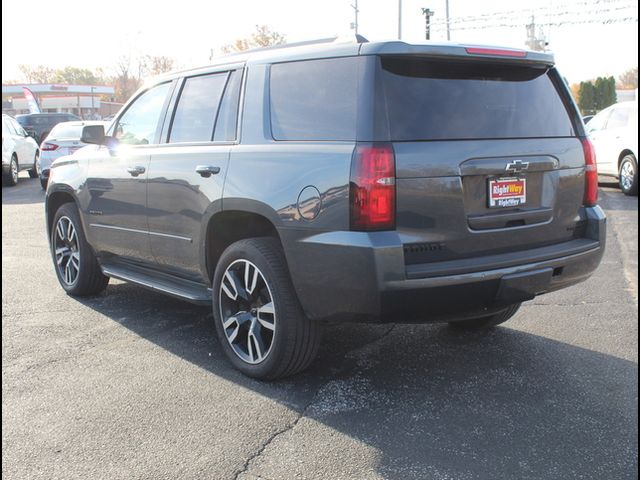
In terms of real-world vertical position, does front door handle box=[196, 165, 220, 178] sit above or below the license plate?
above

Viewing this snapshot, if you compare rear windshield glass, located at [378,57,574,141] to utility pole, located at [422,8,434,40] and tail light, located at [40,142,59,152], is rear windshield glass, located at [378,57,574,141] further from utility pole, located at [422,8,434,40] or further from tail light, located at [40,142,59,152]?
utility pole, located at [422,8,434,40]

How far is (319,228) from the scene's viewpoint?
3488 millimetres

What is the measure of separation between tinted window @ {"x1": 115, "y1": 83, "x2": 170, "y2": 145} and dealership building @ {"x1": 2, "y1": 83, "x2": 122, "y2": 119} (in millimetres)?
68552

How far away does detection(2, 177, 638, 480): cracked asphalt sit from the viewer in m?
3.08

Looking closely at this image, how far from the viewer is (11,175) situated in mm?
17156

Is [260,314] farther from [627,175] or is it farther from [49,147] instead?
[49,147]

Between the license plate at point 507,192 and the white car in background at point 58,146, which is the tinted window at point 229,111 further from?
the white car in background at point 58,146

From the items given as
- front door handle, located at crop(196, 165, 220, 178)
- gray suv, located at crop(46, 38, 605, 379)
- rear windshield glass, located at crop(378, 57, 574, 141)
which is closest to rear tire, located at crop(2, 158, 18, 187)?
gray suv, located at crop(46, 38, 605, 379)

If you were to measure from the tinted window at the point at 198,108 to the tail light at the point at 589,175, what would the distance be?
7.65ft

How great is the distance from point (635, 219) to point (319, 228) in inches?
323

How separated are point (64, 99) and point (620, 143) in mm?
71929

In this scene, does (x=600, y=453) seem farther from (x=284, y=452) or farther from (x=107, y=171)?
(x=107, y=171)

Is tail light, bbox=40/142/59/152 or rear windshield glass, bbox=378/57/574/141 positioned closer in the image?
rear windshield glass, bbox=378/57/574/141

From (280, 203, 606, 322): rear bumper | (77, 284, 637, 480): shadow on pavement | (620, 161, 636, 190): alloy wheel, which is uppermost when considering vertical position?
(280, 203, 606, 322): rear bumper
